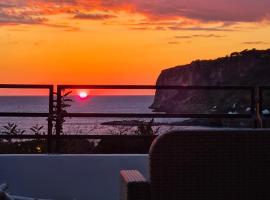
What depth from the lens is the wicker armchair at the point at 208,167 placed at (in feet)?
9.63

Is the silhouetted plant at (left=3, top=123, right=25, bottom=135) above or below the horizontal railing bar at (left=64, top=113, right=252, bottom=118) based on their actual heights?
below

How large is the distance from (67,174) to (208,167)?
241 cm

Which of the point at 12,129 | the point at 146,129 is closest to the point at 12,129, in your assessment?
the point at 12,129

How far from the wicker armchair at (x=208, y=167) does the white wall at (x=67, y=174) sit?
7.27 feet

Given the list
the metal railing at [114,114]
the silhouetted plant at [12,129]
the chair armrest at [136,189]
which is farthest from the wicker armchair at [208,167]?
the silhouetted plant at [12,129]

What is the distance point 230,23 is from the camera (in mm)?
11359

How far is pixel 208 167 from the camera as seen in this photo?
296 cm

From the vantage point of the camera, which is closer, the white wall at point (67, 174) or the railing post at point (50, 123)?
the white wall at point (67, 174)

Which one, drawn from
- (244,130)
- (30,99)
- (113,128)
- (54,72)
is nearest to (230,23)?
(54,72)

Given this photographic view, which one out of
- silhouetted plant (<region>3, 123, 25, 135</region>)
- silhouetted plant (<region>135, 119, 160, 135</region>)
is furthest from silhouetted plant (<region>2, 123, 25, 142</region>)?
silhouetted plant (<region>135, 119, 160, 135</region>)

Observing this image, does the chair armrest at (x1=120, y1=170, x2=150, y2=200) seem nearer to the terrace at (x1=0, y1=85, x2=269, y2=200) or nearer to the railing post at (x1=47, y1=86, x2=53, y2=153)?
the terrace at (x1=0, y1=85, x2=269, y2=200)

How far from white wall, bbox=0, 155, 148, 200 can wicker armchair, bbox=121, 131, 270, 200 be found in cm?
222

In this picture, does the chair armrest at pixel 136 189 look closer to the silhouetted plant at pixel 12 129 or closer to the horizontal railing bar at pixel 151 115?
the horizontal railing bar at pixel 151 115

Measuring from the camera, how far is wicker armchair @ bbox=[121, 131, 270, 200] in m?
2.94
